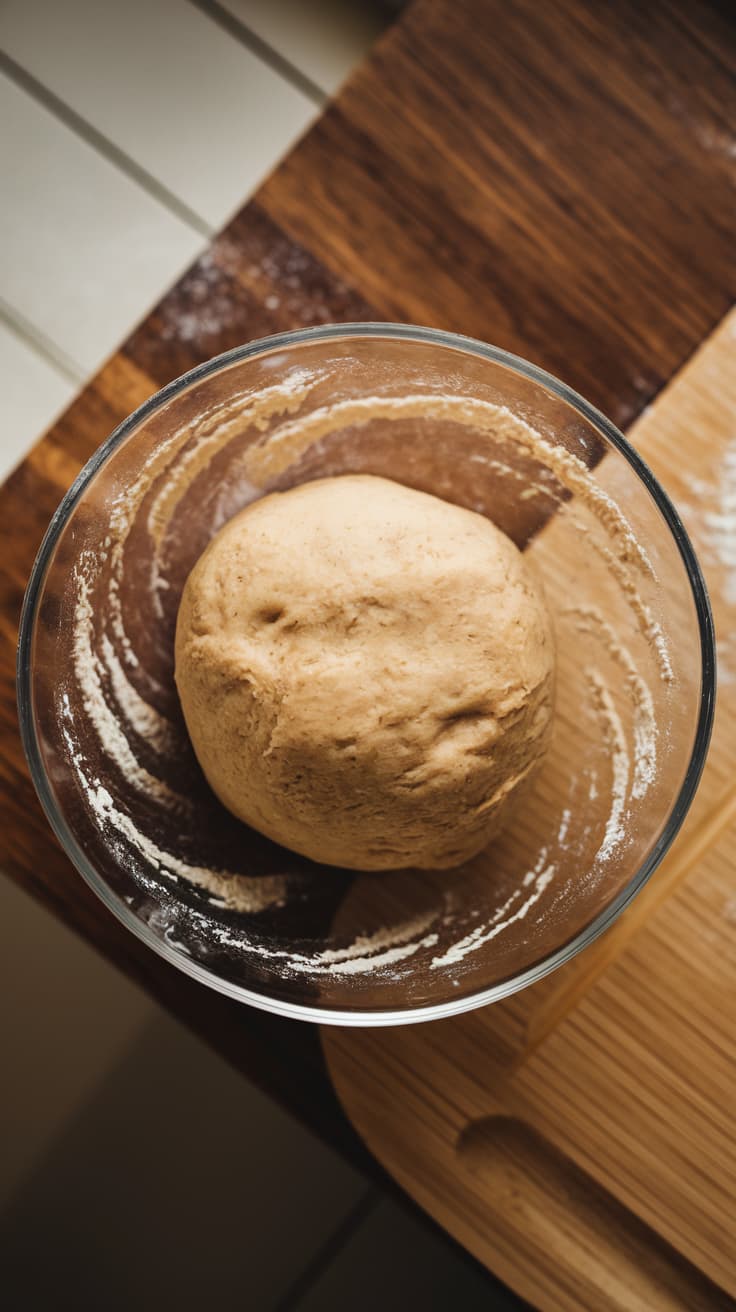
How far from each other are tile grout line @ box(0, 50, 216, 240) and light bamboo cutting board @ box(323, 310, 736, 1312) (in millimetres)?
582

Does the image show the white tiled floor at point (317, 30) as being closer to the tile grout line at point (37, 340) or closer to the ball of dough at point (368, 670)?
the tile grout line at point (37, 340)

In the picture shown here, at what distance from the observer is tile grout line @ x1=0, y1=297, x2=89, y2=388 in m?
1.03

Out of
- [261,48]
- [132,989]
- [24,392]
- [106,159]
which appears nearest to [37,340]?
[24,392]

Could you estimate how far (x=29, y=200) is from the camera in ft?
3.32

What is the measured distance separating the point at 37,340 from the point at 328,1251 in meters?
1.10

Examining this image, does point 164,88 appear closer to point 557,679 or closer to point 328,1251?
point 557,679

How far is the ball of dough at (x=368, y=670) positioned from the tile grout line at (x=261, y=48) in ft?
2.11

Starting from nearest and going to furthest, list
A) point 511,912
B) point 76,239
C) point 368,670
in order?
point 368,670
point 511,912
point 76,239

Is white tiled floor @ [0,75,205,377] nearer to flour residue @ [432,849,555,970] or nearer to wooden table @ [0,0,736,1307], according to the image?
wooden table @ [0,0,736,1307]

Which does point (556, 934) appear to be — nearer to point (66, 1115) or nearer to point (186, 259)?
point (66, 1115)

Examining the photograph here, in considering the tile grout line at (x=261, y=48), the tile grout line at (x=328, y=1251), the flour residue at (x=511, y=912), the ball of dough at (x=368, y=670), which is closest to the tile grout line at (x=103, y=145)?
the tile grout line at (x=261, y=48)

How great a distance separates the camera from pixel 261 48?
1056 millimetres

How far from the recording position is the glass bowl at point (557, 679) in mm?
697

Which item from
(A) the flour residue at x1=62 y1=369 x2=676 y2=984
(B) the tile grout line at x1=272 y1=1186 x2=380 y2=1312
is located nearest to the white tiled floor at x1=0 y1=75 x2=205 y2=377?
(A) the flour residue at x1=62 y1=369 x2=676 y2=984
